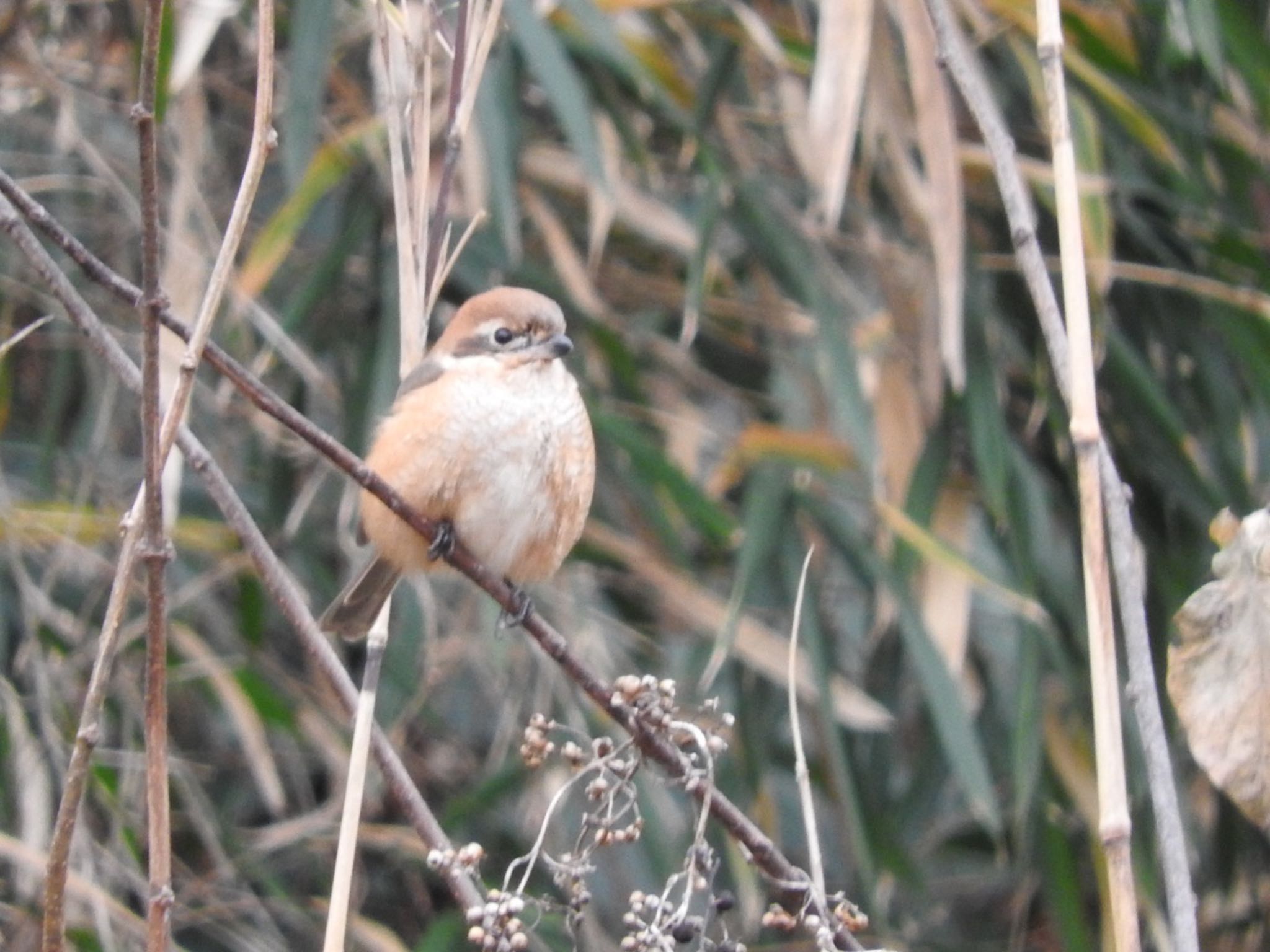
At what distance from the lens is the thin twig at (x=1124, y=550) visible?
122 centimetres

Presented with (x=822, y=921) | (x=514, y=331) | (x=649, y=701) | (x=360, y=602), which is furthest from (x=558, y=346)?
(x=822, y=921)

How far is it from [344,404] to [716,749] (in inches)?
88.9

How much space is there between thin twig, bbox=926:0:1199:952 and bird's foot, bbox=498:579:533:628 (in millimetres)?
619

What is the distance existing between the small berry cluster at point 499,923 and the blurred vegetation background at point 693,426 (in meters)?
1.88

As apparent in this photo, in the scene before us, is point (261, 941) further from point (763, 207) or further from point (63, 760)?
point (763, 207)

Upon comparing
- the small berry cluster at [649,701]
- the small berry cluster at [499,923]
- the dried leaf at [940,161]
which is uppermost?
the dried leaf at [940,161]

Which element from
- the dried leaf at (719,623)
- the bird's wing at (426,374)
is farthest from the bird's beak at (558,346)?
the dried leaf at (719,623)

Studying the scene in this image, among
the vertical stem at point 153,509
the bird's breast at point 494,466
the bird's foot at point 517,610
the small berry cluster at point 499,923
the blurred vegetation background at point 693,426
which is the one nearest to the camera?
the vertical stem at point 153,509

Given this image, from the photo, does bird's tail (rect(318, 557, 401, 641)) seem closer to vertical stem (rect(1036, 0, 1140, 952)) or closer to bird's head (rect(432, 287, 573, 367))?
bird's head (rect(432, 287, 573, 367))

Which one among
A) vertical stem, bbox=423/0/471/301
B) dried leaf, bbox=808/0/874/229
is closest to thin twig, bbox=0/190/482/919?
vertical stem, bbox=423/0/471/301

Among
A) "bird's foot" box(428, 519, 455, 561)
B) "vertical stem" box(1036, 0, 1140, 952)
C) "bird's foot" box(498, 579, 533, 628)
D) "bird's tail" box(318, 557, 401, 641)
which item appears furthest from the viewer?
"bird's tail" box(318, 557, 401, 641)

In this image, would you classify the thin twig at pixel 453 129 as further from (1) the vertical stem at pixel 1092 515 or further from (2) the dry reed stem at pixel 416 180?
(1) the vertical stem at pixel 1092 515

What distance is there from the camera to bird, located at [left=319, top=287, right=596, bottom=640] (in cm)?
262

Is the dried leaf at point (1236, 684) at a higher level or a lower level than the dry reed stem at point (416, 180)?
lower
